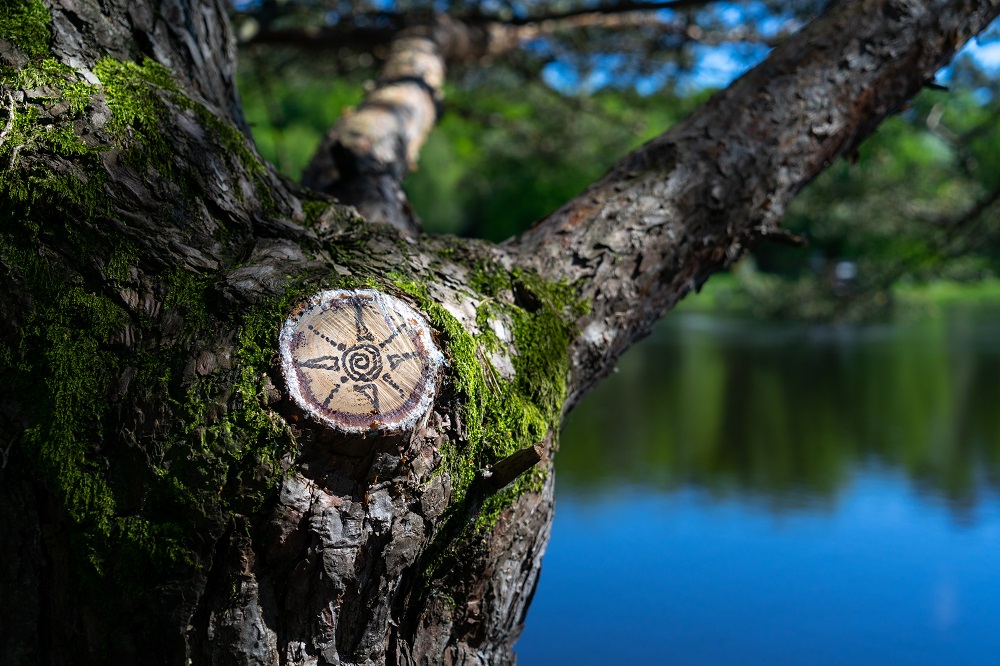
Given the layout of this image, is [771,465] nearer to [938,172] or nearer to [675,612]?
[675,612]

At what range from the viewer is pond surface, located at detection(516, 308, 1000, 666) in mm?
4262

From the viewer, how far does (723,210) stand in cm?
170

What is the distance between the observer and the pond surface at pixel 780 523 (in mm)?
4262

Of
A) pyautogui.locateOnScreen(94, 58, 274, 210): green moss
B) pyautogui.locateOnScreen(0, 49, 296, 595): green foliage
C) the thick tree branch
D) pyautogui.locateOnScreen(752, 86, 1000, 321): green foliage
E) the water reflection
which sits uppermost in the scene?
pyautogui.locateOnScreen(752, 86, 1000, 321): green foliage

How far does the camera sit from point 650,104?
24.2 feet

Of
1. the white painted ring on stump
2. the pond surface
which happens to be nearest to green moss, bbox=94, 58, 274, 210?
the white painted ring on stump

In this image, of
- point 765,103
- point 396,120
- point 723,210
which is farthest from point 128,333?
point 396,120

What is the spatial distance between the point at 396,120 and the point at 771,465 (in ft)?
16.6

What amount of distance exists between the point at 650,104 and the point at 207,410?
22.5 ft

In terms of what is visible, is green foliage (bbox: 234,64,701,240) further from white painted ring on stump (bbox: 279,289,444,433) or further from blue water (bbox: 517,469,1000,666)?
blue water (bbox: 517,469,1000,666)

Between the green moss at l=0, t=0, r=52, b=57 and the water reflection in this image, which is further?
the water reflection

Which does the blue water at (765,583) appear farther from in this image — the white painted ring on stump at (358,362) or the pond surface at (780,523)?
the white painted ring on stump at (358,362)

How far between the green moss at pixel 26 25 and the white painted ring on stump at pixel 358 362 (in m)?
0.61

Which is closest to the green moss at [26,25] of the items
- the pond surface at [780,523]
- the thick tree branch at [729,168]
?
the thick tree branch at [729,168]
